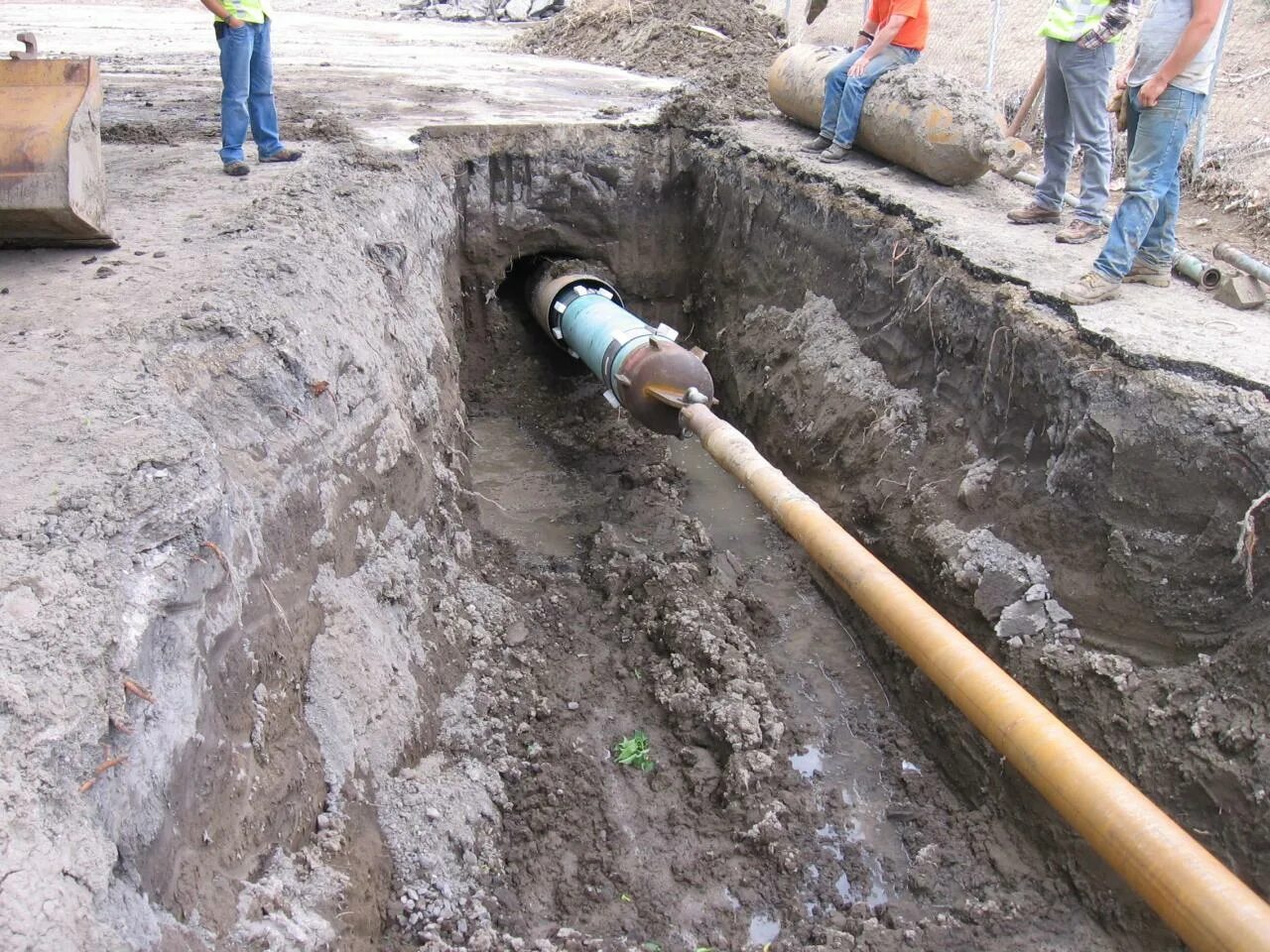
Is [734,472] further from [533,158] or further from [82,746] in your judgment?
[533,158]

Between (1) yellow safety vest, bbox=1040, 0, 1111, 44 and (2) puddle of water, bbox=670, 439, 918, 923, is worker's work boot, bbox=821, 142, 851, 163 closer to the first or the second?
(1) yellow safety vest, bbox=1040, 0, 1111, 44

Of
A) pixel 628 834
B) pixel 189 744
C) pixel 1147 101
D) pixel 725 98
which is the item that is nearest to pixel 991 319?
pixel 1147 101

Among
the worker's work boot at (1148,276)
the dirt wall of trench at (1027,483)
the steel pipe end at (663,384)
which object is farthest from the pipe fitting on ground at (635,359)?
the worker's work boot at (1148,276)

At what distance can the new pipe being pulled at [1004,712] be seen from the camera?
211 centimetres

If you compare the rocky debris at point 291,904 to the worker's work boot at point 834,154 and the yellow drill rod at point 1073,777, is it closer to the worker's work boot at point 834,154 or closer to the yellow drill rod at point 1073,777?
the yellow drill rod at point 1073,777

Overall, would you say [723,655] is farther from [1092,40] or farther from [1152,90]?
[1092,40]

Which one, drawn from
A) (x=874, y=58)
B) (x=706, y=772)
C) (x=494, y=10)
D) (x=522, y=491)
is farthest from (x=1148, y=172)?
Result: (x=494, y=10)

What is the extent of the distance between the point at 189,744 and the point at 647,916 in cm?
180

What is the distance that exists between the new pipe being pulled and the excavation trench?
2.70 ft

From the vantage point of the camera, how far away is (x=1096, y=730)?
3627 millimetres

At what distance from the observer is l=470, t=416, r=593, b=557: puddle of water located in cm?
582

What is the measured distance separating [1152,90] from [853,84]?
2.79 meters

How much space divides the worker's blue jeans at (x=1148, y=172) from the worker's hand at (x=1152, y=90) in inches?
2.3

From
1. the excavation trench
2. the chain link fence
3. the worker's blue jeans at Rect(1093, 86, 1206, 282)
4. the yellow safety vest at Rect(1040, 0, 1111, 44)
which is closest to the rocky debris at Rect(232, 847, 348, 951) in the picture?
the excavation trench
